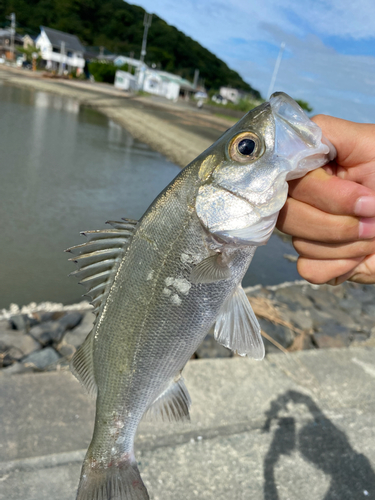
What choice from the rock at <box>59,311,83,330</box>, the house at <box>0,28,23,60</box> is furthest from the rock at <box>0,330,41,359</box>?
the house at <box>0,28,23,60</box>

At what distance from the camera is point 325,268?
1.88 m

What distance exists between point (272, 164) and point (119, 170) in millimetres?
10175

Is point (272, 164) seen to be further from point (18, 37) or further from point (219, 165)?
point (18, 37)

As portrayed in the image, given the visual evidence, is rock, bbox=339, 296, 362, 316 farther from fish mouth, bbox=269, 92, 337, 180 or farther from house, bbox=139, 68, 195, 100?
house, bbox=139, 68, 195, 100

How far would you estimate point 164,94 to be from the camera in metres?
69.8

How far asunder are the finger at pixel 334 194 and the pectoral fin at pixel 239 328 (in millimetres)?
514

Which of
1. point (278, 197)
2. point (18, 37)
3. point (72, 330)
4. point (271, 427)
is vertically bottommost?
point (72, 330)

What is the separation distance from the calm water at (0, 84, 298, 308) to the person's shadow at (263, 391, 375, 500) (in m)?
3.03

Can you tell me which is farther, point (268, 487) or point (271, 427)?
point (271, 427)

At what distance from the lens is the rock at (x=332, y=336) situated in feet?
13.9

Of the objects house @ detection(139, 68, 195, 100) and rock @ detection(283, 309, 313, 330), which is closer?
rock @ detection(283, 309, 313, 330)

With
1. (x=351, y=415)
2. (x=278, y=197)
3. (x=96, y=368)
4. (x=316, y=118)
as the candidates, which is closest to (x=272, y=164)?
(x=278, y=197)

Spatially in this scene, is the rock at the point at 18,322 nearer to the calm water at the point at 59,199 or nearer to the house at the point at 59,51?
the calm water at the point at 59,199

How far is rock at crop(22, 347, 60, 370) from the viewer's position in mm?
3191
